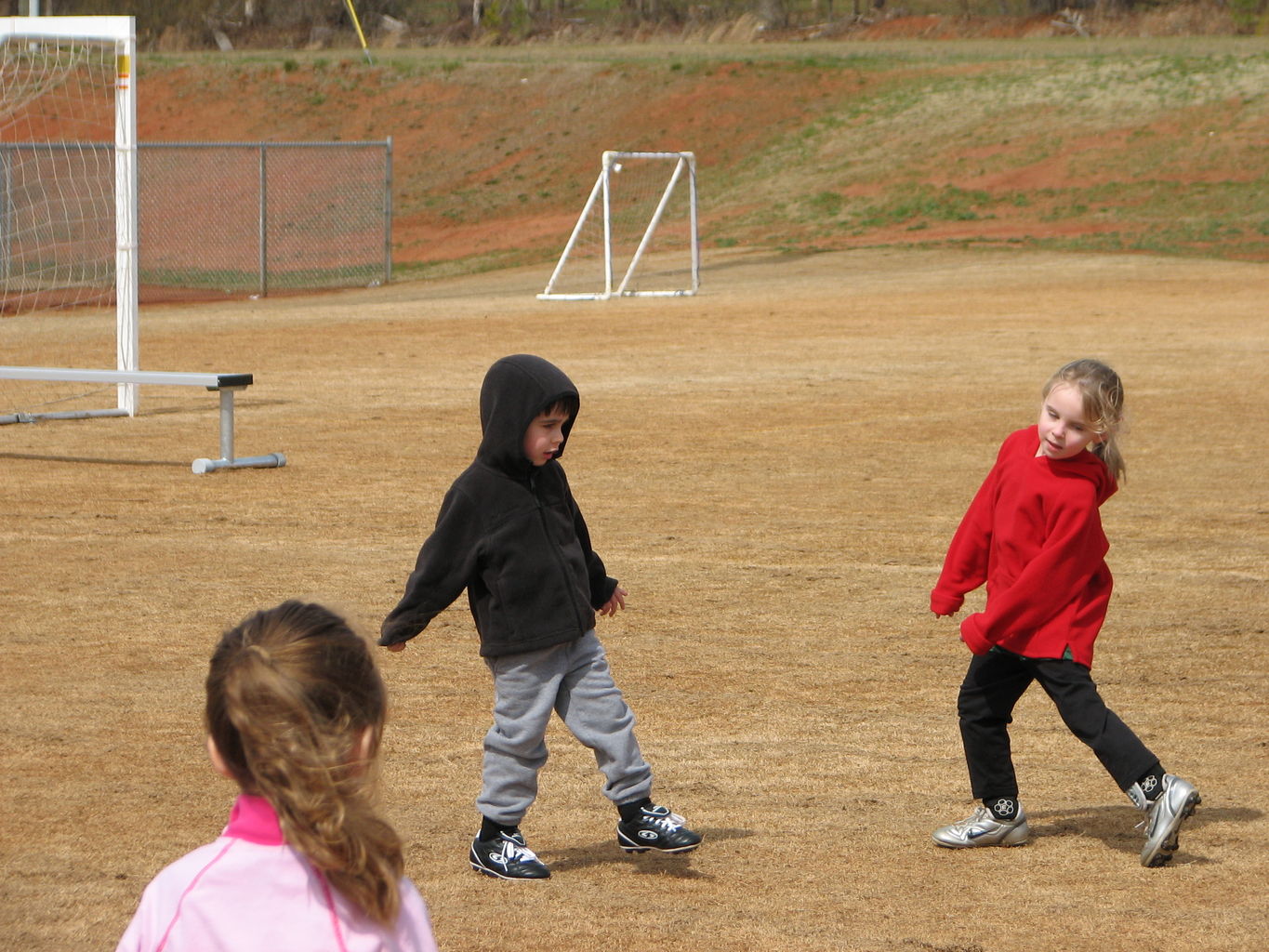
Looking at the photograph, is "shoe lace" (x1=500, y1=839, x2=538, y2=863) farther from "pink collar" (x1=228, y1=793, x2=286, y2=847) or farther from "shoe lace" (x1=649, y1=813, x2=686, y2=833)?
"pink collar" (x1=228, y1=793, x2=286, y2=847)

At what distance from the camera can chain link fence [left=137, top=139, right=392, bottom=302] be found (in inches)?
1265

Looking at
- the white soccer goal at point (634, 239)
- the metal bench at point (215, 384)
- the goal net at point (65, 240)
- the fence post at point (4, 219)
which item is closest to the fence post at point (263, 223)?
the goal net at point (65, 240)

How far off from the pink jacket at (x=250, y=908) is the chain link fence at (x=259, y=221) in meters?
27.0

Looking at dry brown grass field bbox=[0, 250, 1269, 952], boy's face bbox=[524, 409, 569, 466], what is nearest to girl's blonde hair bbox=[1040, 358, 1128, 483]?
dry brown grass field bbox=[0, 250, 1269, 952]

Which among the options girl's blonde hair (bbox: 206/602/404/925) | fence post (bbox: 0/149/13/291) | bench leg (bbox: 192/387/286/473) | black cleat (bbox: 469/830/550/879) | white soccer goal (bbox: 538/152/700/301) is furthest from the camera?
white soccer goal (bbox: 538/152/700/301)

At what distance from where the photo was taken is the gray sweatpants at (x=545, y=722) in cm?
441

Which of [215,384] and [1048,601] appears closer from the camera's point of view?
[1048,601]

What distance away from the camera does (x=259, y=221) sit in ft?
102

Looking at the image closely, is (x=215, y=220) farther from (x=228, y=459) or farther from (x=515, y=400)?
(x=515, y=400)

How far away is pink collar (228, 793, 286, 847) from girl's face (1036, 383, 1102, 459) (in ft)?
9.64

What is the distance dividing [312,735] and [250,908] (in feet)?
0.74

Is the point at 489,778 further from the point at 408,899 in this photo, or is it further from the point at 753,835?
the point at 408,899

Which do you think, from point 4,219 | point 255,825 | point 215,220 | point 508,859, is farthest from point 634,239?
point 255,825

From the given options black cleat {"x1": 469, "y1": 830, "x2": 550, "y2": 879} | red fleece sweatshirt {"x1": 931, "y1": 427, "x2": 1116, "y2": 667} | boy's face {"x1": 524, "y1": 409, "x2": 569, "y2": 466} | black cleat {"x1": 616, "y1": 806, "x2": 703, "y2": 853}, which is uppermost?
boy's face {"x1": 524, "y1": 409, "x2": 569, "y2": 466}
